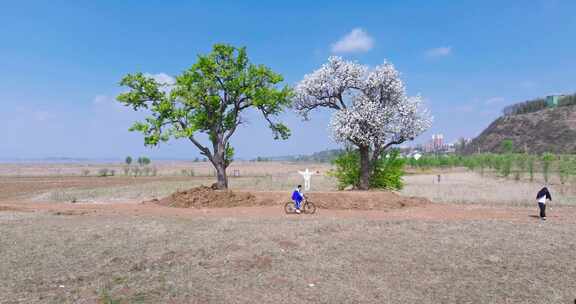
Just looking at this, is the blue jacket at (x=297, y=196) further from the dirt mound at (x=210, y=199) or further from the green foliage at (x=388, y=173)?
the green foliage at (x=388, y=173)

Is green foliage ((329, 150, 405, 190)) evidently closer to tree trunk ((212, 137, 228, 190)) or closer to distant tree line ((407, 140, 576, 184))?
tree trunk ((212, 137, 228, 190))

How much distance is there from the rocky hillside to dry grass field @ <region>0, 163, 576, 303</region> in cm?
13562

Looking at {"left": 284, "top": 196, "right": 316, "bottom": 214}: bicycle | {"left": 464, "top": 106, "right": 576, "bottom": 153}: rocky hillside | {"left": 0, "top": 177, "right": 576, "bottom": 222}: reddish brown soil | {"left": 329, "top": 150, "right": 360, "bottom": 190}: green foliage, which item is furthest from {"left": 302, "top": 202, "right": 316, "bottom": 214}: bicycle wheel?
{"left": 464, "top": 106, "right": 576, "bottom": 153}: rocky hillside

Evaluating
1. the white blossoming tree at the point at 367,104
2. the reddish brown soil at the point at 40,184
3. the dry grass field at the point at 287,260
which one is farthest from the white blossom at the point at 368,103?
the reddish brown soil at the point at 40,184

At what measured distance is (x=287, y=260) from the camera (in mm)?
12445

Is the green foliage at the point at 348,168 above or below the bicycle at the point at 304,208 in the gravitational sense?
above

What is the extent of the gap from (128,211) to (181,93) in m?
7.97

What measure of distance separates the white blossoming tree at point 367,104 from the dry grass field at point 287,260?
8.26 metres

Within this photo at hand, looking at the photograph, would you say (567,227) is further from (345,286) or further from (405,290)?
(345,286)

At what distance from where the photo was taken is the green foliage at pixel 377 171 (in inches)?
1129

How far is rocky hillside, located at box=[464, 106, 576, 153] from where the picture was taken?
144387 mm

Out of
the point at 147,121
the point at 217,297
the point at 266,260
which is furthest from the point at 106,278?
the point at 147,121

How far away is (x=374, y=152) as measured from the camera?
89.6ft

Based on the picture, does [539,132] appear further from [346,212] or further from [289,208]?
[289,208]
